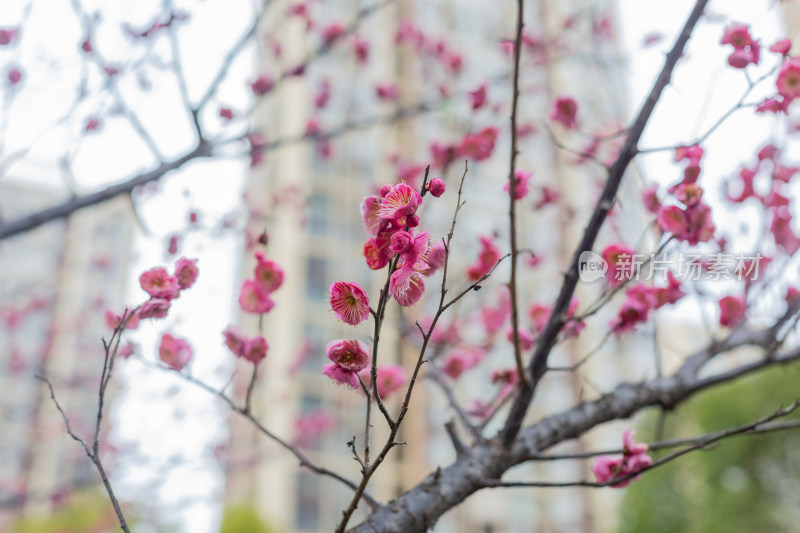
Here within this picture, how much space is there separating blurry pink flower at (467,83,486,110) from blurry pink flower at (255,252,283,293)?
4.17 ft

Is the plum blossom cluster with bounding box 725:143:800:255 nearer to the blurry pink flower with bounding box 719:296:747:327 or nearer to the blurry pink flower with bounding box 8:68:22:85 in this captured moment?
the blurry pink flower with bounding box 719:296:747:327

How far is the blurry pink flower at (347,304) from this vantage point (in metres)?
1.14

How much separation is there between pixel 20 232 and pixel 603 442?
1659 cm

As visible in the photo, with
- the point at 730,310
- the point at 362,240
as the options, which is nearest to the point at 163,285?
the point at 730,310

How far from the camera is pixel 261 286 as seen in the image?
70.7 inches

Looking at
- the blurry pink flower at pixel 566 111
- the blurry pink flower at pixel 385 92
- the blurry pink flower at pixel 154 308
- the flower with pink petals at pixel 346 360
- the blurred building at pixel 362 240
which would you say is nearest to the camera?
the flower with pink petals at pixel 346 360

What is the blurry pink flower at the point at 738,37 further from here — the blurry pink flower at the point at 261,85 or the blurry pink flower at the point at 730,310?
the blurry pink flower at the point at 261,85

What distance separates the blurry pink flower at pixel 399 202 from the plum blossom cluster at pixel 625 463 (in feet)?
2.55

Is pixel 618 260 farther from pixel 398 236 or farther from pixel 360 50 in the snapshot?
pixel 360 50

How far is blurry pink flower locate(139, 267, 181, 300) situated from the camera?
156cm

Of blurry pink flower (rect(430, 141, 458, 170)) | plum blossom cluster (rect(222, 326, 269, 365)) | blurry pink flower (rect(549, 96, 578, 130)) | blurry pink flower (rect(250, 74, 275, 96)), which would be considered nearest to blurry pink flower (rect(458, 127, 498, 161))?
blurry pink flower (rect(430, 141, 458, 170))

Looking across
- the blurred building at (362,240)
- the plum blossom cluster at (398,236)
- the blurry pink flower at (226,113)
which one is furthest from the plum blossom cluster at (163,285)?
the blurred building at (362,240)

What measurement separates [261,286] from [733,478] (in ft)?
27.9

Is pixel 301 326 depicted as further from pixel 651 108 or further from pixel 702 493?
pixel 651 108
